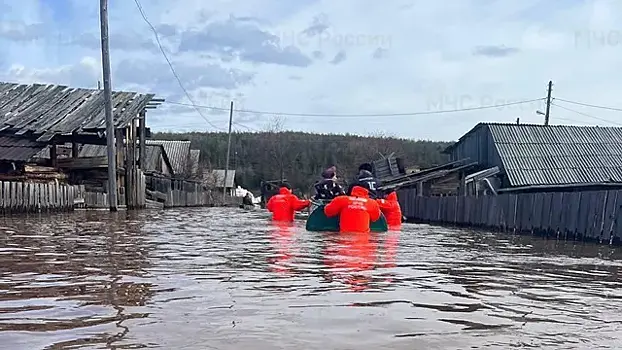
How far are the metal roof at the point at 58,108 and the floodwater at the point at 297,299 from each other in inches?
739

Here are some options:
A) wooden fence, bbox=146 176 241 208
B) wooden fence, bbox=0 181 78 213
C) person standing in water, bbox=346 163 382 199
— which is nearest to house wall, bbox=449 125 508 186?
person standing in water, bbox=346 163 382 199

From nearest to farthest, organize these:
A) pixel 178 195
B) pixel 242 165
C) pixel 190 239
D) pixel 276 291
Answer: pixel 276 291 → pixel 190 239 → pixel 178 195 → pixel 242 165

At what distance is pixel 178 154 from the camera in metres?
66.1

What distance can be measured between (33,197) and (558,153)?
2078 cm

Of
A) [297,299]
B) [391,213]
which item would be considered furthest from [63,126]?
[297,299]

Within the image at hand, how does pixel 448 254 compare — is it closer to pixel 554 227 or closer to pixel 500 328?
pixel 500 328

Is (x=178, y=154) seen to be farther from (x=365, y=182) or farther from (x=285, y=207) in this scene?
(x=365, y=182)

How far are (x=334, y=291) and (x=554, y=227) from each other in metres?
12.1

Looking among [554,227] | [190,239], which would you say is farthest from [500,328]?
[554,227]

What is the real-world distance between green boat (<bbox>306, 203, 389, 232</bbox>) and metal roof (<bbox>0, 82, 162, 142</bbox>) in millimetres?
14200

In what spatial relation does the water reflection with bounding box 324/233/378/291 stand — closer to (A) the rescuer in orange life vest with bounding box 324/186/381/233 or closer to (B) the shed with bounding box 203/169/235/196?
(A) the rescuer in orange life vest with bounding box 324/186/381/233

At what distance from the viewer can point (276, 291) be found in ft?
19.4

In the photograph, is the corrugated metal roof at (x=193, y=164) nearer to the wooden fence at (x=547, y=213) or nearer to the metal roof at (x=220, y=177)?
the metal roof at (x=220, y=177)

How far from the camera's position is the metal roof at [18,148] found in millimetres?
25877
